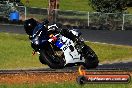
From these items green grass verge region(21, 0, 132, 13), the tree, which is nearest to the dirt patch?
the tree

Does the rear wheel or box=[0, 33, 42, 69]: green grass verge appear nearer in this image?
the rear wheel

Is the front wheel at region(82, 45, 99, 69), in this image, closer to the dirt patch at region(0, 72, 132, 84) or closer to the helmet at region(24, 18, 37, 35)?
the helmet at region(24, 18, 37, 35)

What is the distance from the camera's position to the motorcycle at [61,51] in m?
12.8

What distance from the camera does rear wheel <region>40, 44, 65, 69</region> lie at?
42.2 ft

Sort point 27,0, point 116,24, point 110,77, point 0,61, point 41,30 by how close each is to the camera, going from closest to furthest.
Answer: point 110,77
point 41,30
point 0,61
point 116,24
point 27,0

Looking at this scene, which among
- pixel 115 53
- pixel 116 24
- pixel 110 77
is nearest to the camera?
pixel 110 77

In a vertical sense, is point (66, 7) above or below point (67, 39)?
below

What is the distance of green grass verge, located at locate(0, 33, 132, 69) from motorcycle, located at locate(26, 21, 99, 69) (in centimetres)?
1054

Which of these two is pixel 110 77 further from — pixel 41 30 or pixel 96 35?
pixel 96 35

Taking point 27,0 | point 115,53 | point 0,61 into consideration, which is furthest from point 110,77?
point 27,0

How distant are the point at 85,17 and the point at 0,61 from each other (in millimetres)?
21716

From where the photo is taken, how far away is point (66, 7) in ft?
243

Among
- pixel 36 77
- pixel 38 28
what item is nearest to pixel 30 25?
pixel 38 28

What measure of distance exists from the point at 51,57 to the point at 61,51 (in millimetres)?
470
